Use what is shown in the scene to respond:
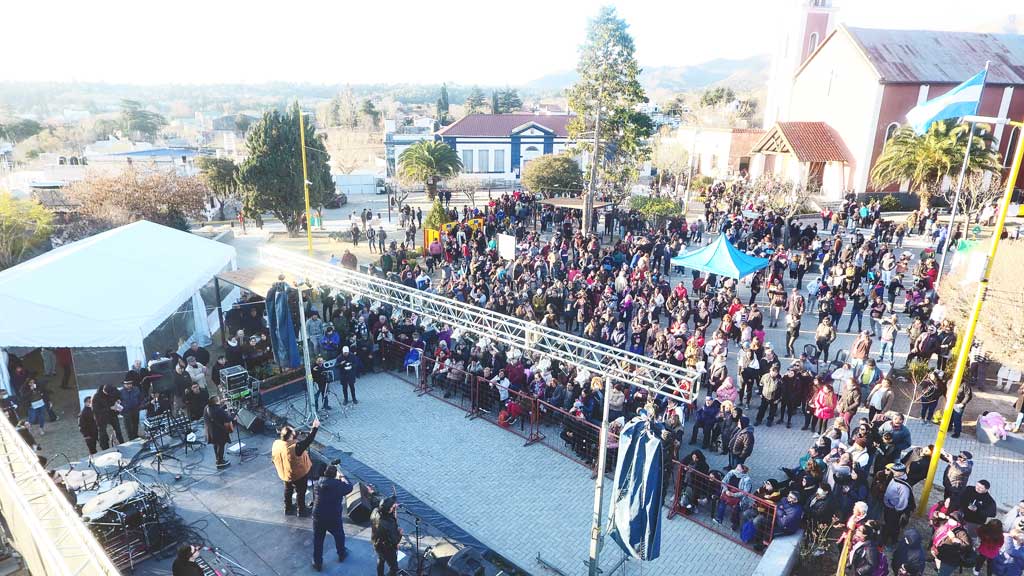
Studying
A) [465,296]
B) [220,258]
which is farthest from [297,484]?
[220,258]

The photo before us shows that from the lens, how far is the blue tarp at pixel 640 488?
688 centimetres

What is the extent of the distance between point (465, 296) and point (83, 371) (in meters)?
8.29

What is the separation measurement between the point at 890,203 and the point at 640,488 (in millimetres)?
30781

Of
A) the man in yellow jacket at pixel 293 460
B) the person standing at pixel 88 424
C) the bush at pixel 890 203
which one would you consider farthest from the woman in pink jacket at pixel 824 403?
the bush at pixel 890 203

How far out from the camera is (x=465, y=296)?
15945 mm

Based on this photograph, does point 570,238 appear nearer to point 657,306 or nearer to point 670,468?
point 657,306

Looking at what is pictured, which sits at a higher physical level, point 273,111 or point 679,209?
point 273,111

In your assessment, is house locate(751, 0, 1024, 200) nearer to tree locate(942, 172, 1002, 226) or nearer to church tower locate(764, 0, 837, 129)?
church tower locate(764, 0, 837, 129)

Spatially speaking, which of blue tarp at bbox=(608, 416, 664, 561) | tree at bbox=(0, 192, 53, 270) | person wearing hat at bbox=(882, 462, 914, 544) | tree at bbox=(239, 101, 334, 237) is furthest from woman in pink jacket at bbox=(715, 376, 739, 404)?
tree at bbox=(239, 101, 334, 237)

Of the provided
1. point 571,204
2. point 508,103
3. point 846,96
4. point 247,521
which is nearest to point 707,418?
point 247,521

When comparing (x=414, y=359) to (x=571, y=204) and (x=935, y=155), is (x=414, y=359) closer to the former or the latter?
(x=571, y=204)

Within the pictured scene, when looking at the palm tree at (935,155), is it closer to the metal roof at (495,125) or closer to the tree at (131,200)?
the metal roof at (495,125)

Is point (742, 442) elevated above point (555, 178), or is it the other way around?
point (555, 178)

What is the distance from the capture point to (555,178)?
36.8 m
